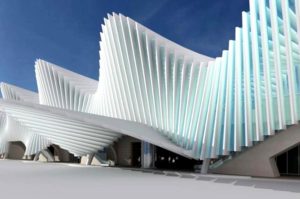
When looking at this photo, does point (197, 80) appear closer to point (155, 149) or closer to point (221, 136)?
point (221, 136)

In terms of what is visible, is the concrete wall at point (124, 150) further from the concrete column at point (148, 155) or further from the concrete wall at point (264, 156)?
the concrete wall at point (264, 156)

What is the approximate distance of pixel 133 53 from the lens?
1011 inches

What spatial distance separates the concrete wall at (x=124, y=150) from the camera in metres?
30.0

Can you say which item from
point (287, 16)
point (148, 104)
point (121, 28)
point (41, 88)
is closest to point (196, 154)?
point (148, 104)

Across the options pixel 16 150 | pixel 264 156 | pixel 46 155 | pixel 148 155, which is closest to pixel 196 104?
pixel 264 156

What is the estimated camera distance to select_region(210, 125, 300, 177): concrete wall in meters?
17.2

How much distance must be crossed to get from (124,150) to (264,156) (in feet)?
50.5

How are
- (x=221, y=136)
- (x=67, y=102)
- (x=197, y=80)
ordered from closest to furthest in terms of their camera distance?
(x=221, y=136) → (x=197, y=80) → (x=67, y=102)

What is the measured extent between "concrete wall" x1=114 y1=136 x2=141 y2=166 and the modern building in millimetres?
99

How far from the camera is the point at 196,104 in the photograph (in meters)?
21.5

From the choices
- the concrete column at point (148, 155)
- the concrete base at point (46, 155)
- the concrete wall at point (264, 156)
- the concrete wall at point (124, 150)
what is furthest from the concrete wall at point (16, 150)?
the concrete wall at point (264, 156)

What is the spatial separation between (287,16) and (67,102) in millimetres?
25564

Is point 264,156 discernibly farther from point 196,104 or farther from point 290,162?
point 196,104

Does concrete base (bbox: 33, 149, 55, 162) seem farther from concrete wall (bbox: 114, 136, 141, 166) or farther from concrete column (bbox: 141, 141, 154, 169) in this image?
concrete column (bbox: 141, 141, 154, 169)
